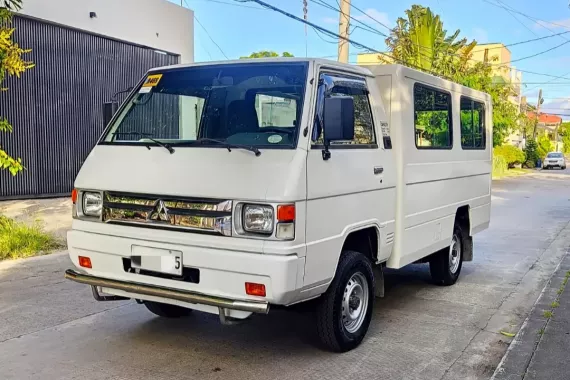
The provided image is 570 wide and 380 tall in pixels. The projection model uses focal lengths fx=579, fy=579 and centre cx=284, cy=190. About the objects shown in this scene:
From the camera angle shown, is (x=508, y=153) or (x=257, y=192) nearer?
(x=257, y=192)

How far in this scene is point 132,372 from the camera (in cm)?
429

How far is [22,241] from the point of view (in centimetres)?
838

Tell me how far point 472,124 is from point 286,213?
470 cm

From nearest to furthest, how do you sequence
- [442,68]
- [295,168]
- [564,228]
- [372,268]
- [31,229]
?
[295,168] → [372,268] → [31,229] → [564,228] → [442,68]

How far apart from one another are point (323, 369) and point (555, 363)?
1915 mm

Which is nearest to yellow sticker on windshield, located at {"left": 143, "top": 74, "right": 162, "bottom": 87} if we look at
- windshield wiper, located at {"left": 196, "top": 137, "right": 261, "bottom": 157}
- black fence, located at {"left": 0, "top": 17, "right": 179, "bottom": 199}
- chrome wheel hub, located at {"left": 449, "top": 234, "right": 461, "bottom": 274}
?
windshield wiper, located at {"left": 196, "top": 137, "right": 261, "bottom": 157}

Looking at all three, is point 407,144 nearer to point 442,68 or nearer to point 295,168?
point 295,168

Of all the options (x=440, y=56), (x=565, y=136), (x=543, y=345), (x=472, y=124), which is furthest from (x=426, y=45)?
(x=565, y=136)

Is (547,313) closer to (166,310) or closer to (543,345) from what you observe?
(543,345)

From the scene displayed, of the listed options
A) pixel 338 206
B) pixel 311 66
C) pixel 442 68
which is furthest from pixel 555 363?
pixel 442 68

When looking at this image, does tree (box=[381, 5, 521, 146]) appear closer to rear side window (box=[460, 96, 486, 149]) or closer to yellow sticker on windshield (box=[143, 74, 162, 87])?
rear side window (box=[460, 96, 486, 149])

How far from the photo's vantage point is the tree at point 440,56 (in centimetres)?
2322

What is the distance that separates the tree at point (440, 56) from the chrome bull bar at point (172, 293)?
20095 mm

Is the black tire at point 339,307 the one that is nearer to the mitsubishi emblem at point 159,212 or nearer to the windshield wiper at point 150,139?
the mitsubishi emblem at point 159,212
